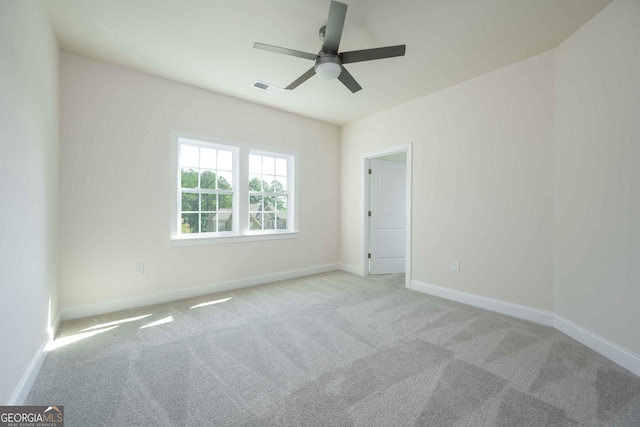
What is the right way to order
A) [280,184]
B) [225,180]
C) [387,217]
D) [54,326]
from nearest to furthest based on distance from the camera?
[54,326], [225,180], [280,184], [387,217]

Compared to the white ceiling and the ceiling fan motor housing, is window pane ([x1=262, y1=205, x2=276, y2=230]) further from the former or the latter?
the ceiling fan motor housing

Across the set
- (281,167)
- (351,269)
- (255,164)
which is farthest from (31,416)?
(351,269)

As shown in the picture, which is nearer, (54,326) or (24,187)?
(24,187)

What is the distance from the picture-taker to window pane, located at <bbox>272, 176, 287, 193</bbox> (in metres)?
4.40

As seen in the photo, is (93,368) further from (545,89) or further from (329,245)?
(545,89)

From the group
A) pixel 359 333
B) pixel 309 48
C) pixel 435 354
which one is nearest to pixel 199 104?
pixel 309 48

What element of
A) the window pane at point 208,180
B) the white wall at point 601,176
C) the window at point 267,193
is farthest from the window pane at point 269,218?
the white wall at point 601,176

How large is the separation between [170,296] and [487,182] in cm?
412

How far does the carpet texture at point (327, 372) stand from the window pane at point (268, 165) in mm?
2227

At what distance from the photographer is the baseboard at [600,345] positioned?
6.23 ft

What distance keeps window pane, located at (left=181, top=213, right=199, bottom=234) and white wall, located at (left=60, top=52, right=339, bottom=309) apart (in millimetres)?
244

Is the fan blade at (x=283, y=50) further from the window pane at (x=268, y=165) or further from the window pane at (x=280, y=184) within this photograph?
the window pane at (x=280, y=184)

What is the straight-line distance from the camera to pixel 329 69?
226cm

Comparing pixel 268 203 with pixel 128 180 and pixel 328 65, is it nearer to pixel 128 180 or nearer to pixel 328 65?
pixel 128 180
